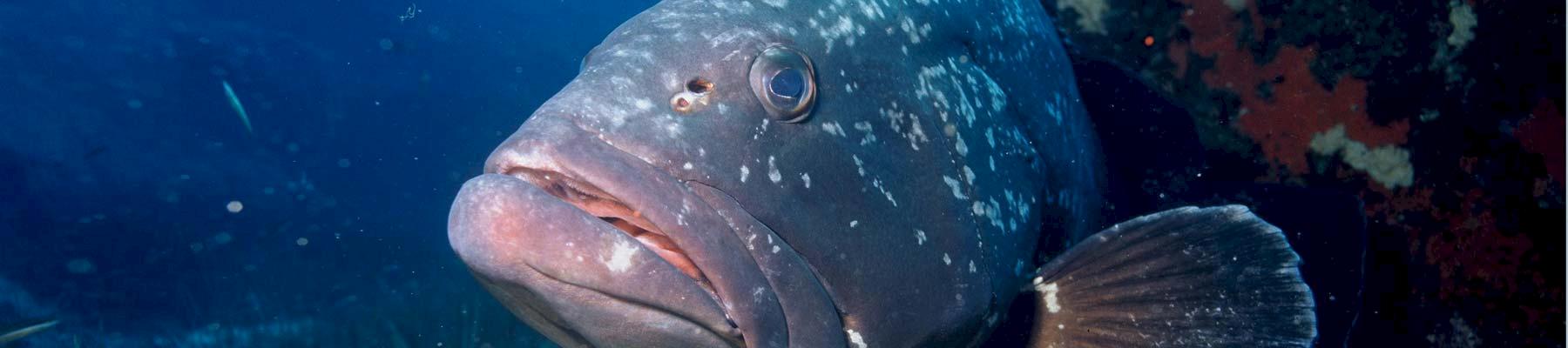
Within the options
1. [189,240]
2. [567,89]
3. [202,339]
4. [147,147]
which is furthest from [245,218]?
[567,89]

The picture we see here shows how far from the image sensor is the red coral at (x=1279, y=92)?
387 centimetres

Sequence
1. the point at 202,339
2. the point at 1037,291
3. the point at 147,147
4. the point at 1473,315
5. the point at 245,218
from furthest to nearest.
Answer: the point at 147,147, the point at 245,218, the point at 202,339, the point at 1473,315, the point at 1037,291

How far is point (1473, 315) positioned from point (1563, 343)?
0.32 m

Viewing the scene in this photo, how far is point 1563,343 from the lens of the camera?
332 centimetres

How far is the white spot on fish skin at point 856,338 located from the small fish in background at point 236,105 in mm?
19955

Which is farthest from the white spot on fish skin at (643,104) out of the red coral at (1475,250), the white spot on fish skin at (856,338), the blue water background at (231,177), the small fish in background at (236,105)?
the small fish in background at (236,105)

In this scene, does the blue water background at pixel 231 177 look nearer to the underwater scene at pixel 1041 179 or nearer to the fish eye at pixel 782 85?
the underwater scene at pixel 1041 179

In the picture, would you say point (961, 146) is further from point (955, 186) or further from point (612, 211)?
point (612, 211)

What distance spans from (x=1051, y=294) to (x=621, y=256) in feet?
6.59

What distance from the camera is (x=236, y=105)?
16906mm

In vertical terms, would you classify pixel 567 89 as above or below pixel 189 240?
above

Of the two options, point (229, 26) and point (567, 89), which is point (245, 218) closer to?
point (229, 26)

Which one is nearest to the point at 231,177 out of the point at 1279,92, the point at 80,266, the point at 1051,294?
the point at 80,266

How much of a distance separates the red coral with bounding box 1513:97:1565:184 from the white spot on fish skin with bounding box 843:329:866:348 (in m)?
3.51
